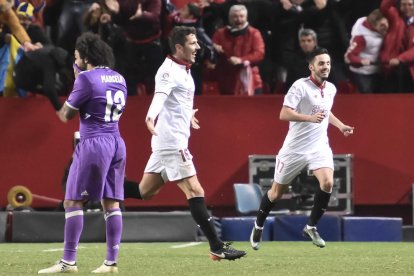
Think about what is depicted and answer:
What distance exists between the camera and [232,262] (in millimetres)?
11531

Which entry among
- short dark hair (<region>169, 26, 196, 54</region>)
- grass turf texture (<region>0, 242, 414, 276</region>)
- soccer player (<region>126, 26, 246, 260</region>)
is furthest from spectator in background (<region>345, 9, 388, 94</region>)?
short dark hair (<region>169, 26, 196, 54</region>)

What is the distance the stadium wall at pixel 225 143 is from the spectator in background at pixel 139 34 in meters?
0.59

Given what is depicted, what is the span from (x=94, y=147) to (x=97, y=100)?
15.5 inches

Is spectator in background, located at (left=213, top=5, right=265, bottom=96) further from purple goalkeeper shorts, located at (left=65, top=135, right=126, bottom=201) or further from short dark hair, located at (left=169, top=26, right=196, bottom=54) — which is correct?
purple goalkeeper shorts, located at (left=65, top=135, right=126, bottom=201)

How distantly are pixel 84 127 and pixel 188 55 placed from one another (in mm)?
2001

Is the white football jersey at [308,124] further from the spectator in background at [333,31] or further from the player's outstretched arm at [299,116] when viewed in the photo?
the spectator in background at [333,31]

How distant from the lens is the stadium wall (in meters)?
18.3

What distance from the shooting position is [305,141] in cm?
1373

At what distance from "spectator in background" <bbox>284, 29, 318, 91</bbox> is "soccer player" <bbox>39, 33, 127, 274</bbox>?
7.80 m

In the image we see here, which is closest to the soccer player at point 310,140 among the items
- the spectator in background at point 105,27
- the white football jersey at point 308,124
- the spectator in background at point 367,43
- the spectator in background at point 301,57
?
the white football jersey at point 308,124

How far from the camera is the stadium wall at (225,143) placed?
18.3m

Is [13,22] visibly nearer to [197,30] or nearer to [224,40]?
[197,30]

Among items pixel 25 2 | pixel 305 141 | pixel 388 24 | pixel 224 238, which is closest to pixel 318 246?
pixel 305 141

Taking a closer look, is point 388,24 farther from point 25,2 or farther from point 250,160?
point 25,2
